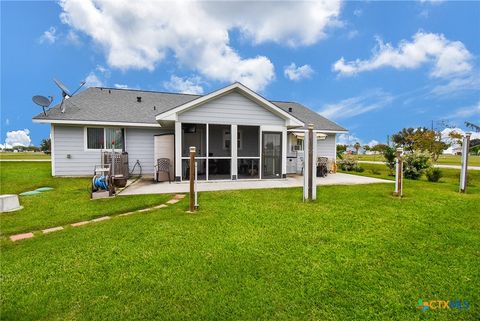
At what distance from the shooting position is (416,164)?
13047 millimetres

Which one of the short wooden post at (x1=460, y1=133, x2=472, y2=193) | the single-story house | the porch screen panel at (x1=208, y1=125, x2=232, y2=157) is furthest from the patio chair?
the short wooden post at (x1=460, y1=133, x2=472, y2=193)

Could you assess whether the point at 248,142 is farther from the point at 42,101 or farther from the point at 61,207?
the point at 42,101

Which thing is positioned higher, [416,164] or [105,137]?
[105,137]

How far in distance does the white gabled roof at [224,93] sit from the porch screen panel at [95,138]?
15.5ft

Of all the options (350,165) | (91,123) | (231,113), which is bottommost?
(350,165)

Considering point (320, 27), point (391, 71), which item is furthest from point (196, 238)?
point (391, 71)

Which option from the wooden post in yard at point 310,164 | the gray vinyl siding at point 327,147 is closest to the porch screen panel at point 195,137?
the wooden post in yard at point 310,164

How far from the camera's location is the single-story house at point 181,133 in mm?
10008

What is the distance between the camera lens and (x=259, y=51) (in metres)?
23.0

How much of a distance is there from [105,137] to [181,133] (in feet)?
16.6

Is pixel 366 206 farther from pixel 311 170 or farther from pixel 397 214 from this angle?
pixel 311 170

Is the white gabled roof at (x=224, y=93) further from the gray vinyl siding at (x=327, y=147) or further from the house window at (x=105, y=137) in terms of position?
the gray vinyl siding at (x=327, y=147)

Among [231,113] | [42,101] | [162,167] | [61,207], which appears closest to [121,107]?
[42,101]

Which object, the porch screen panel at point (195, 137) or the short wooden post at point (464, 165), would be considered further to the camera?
the porch screen panel at point (195, 137)
